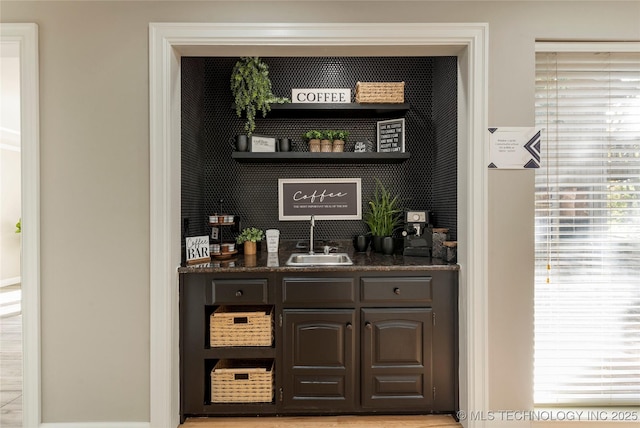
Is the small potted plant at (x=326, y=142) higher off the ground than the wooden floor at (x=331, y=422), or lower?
higher

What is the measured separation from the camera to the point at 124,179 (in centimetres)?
210

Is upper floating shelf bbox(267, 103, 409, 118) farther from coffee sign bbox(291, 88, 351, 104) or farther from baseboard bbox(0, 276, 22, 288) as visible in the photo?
baseboard bbox(0, 276, 22, 288)

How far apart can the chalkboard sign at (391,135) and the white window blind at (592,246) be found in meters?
0.93

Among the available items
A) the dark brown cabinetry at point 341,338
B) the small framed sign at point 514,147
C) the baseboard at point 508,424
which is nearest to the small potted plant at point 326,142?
the dark brown cabinetry at point 341,338

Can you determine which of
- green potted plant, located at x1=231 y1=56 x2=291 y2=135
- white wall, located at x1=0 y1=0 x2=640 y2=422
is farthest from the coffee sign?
white wall, located at x1=0 y1=0 x2=640 y2=422

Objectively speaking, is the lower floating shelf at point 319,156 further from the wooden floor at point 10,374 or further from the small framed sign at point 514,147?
the wooden floor at point 10,374

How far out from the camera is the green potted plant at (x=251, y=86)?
2617 millimetres

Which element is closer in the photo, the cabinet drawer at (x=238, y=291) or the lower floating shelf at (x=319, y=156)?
the cabinet drawer at (x=238, y=291)

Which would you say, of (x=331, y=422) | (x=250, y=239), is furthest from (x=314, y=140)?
(x=331, y=422)

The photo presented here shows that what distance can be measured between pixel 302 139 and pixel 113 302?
1.79 m

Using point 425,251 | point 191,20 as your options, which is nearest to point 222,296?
point 425,251

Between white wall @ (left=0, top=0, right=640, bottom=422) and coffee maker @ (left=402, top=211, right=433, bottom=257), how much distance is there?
53 centimetres

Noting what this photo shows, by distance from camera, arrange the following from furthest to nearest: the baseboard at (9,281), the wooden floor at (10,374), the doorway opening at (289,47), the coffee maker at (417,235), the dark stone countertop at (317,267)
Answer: the baseboard at (9,281) < the coffee maker at (417,235) < the wooden floor at (10,374) < the dark stone countertop at (317,267) < the doorway opening at (289,47)

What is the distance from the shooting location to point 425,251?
8.48ft
